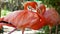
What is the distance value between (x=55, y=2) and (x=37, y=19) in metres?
0.48

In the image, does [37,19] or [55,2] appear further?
[55,2]

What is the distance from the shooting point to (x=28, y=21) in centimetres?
42

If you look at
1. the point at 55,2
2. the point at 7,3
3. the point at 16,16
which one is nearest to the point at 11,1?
the point at 7,3

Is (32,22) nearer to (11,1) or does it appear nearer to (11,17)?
(11,17)

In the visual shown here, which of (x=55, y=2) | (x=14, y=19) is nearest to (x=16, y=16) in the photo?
(x=14, y=19)

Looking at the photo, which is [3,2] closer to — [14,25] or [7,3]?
[7,3]

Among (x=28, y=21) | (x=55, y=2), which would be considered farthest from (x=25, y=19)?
(x=55, y=2)

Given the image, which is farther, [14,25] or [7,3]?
[7,3]

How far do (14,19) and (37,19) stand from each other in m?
0.07

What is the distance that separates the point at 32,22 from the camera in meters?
0.42

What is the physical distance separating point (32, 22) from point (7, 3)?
579 mm

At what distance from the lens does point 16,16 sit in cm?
43

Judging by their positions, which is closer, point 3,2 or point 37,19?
point 37,19

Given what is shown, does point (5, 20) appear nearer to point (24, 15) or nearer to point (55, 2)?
point (24, 15)
